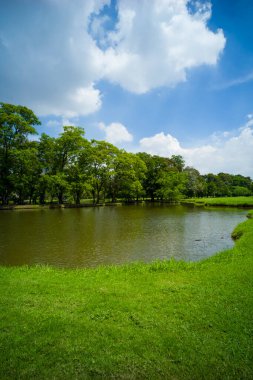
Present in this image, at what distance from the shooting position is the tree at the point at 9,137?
5231 cm

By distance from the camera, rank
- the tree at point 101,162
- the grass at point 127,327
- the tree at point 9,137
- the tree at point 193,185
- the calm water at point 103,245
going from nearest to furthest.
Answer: the grass at point 127,327
the calm water at point 103,245
the tree at point 9,137
the tree at point 101,162
the tree at point 193,185

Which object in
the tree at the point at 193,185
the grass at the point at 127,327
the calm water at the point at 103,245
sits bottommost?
the calm water at the point at 103,245

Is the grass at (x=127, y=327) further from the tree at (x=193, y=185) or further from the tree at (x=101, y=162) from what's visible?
the tree at (x=193, y=185)

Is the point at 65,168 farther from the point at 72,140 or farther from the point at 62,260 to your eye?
the point at 62,260

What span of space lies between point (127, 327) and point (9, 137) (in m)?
58.0

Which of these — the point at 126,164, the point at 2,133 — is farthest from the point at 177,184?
the point at 2,133

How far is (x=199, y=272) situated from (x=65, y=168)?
59.0m

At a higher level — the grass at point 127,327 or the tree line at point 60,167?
the tree line at point 60,167

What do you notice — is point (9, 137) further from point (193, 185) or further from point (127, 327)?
point (193, 185)

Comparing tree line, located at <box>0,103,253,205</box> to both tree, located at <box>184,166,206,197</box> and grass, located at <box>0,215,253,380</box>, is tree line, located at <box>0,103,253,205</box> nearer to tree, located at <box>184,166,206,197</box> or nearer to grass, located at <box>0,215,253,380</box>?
tree, located at <box>184,166,206,197</box>

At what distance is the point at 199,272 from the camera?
1097cm

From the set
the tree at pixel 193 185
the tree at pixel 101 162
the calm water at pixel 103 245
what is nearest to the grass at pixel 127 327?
the calm water at pixel 103 245

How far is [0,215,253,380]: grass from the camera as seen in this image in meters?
4.71

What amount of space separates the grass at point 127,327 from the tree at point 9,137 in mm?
50191
